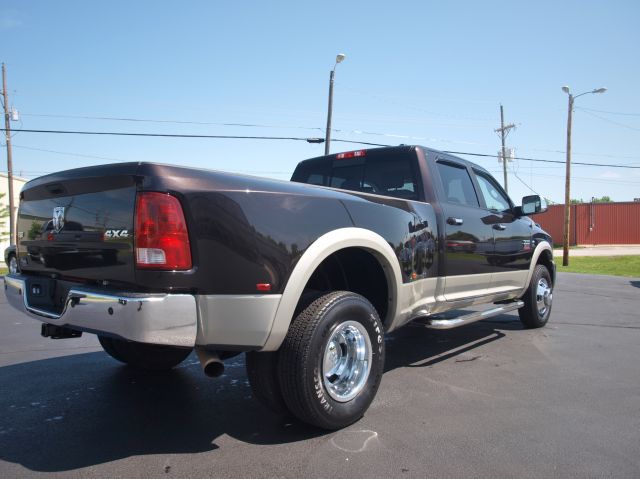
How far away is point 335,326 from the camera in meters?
3.02

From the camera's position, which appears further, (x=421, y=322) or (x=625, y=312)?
(x=625, y=312)

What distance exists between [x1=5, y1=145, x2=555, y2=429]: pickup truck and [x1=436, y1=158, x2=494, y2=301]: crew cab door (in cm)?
39

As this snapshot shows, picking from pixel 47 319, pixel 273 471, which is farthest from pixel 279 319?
pixel 47 319

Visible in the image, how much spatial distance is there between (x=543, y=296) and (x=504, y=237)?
5.11 feet

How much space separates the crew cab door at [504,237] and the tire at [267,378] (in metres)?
2.94

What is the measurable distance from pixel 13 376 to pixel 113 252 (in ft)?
7.96

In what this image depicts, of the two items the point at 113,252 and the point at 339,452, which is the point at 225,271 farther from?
the point at 339,452

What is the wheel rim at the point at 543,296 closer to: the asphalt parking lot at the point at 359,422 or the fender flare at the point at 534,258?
the fender flare at the point at 534,258

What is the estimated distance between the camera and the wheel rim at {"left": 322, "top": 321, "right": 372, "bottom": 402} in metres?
3.13

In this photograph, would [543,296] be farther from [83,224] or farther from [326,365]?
[83,224]

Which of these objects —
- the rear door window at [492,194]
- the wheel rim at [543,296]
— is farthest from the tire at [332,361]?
the wheel rim at [543,296]

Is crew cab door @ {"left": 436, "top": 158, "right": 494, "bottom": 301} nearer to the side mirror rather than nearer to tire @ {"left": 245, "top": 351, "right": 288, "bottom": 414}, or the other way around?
the side mirror

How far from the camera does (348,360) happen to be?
3.24 meters

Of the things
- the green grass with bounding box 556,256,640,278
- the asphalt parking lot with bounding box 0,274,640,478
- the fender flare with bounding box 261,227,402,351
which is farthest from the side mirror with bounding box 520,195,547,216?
the green grass with bounding box 556,256,640,278
